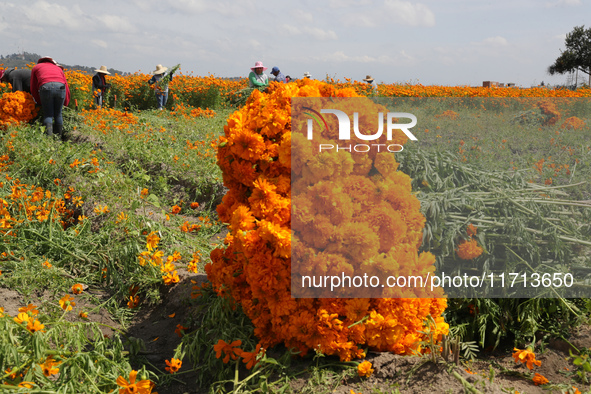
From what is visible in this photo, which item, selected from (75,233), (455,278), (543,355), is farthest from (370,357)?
(75,233)

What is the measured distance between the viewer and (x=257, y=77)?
1069 cm

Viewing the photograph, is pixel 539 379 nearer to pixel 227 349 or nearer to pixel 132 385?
pixel 227 349

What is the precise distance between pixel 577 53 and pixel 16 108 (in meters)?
35.0

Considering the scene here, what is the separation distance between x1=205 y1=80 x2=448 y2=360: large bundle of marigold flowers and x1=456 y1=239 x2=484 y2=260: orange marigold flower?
0.50 meters

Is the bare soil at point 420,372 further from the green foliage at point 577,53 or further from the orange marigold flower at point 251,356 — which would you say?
the green foliage at point 577,53

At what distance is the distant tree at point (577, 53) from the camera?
3066 centimetres

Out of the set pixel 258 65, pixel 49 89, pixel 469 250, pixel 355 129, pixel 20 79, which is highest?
pixel 258 65

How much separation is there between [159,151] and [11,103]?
10.7 feet

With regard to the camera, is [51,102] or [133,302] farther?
[51,102]

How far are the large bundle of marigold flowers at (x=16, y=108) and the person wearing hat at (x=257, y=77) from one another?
4.61 m

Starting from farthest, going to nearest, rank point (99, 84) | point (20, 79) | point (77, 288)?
1. point (99, 84)
2. point (20, 79)
3. point (77, 288)

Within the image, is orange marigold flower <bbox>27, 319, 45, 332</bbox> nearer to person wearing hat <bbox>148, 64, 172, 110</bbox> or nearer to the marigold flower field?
the marigold flower field

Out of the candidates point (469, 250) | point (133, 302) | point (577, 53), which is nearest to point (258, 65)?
point (133, 302)

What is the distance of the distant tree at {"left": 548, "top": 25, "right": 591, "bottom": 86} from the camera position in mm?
30663
